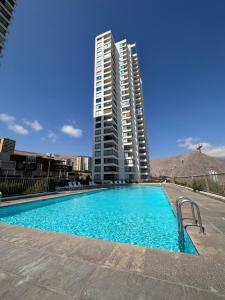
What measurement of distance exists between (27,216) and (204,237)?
7693 millimetres

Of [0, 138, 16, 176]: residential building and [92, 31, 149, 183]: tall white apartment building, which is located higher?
[92, 31, 149, 183]: tall white apartment building

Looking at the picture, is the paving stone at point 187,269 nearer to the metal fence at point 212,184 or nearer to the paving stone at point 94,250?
the paving stone at point 94,250

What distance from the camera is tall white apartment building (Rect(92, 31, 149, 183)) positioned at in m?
42.4

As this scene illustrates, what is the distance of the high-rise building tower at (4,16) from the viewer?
29.9 m

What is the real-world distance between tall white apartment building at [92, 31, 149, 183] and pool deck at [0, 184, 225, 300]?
35141 mm

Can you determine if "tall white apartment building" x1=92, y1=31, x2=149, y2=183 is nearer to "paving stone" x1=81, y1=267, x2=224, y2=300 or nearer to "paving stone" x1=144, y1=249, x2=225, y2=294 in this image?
"paving stone" x1=144, y1=249, x2=225, y2=294

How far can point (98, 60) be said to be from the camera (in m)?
50.9

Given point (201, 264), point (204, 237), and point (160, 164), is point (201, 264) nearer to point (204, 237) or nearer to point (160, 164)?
point (204, 237)

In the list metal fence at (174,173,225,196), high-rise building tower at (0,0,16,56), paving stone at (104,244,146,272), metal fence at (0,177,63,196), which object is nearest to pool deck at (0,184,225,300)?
paving stone at (104,244,146,272)

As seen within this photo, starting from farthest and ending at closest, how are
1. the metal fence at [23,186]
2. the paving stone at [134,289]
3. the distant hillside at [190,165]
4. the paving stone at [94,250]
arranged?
the distant hillside at [190,165] < the metal fence at [23,186] < the paving stone at [94,250] < the paving stone at [134,289]

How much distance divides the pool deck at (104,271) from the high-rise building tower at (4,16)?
42.4m

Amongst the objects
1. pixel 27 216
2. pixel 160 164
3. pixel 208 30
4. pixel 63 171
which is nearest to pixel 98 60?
pixel 63 171

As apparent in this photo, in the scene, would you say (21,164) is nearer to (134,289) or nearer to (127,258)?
(127,258)

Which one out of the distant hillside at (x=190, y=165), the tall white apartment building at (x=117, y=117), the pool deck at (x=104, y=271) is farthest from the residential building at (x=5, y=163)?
the distant hillside at (x=190, y=165)
